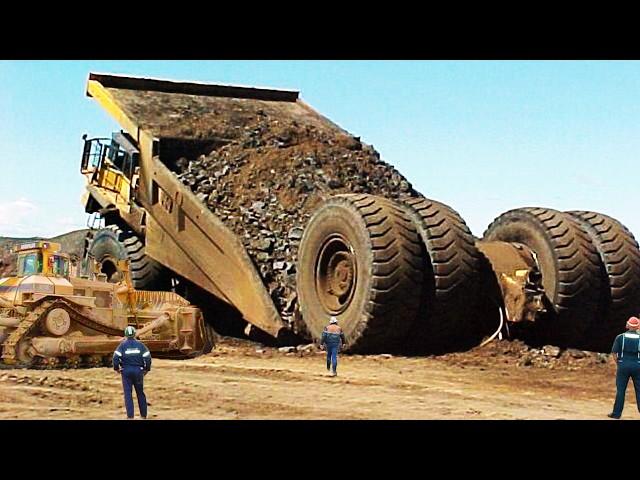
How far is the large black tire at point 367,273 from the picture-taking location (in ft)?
34.3

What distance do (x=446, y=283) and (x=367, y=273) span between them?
2.85ft

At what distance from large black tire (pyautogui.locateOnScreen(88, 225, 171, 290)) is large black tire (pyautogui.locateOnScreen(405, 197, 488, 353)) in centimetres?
509

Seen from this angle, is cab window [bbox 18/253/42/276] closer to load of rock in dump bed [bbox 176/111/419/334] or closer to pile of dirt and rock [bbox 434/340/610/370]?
load of rock in dump bed [bbox 176/111/419/334]

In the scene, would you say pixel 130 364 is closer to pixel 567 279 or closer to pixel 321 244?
pixel 321 244

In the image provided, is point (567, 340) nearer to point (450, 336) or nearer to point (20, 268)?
point (450, 336)

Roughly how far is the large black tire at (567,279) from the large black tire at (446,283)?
0.87 meters

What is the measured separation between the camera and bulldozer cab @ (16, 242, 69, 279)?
10969 millimetres

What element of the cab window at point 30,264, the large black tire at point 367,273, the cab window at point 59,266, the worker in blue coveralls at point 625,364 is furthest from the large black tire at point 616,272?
the cab window at point 30,264

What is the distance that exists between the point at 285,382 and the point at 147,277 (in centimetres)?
593

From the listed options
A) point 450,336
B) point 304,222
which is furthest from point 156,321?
point 450,336

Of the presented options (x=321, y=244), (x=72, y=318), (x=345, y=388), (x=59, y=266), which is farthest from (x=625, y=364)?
(x=59, y=266)

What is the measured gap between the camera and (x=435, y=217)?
35.9 ft

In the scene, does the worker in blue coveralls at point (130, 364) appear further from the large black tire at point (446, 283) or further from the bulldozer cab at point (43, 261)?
the large black tire at point (446, 283)

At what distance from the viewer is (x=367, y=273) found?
10.5 meters
